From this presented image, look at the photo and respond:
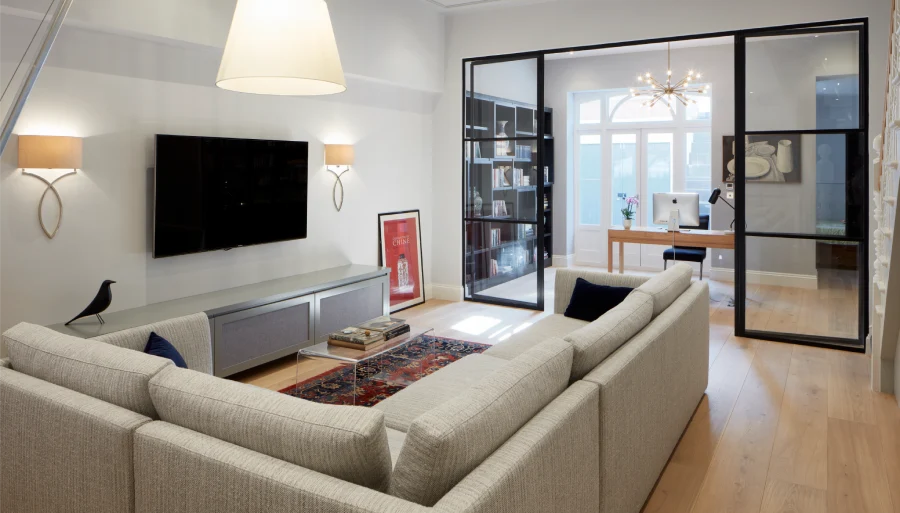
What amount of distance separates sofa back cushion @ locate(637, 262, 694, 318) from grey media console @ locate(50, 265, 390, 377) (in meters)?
2.46

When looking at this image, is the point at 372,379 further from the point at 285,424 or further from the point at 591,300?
the point at 285,424

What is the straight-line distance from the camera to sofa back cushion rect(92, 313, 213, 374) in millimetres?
2656

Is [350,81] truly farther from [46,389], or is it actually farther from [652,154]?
[652,154]

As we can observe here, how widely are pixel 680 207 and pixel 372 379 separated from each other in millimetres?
4624

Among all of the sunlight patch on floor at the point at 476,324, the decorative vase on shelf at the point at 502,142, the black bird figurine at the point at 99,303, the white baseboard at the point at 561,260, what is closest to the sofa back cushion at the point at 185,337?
the black bird figurine at the point at 99,303

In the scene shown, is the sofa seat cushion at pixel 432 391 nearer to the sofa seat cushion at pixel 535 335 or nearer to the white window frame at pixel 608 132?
the sofa seat cushion at pixel 535 335

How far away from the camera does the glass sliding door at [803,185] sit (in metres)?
4.83

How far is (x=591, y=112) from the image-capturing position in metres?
9.28

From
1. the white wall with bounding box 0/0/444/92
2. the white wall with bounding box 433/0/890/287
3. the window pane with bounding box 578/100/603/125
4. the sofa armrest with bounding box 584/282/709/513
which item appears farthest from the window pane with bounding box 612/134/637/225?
the sofa armrest with bounding box 584/282/709/513

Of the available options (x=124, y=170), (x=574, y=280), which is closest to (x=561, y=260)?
(x=574, y=280)

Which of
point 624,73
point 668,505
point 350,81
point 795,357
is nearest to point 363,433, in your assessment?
point 668,505

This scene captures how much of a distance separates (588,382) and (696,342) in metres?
1.59

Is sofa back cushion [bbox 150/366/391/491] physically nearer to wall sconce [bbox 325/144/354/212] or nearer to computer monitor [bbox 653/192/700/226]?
wall sconce [bbox 325/144/354/212]

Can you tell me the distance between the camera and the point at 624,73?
8.62 m
